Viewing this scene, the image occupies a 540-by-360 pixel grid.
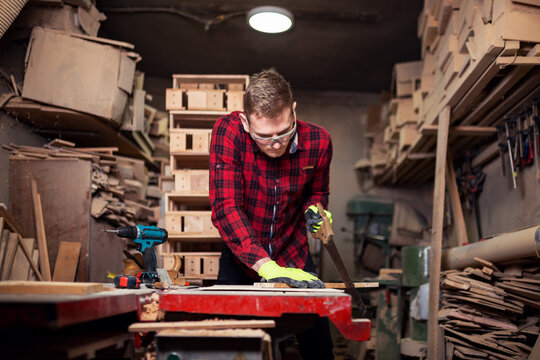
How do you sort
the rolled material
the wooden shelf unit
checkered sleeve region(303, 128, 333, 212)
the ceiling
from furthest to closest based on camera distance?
the ceiling → the wooden shelf unit → the rolled material → checkered sleeve region(303, 128, 333, 212)

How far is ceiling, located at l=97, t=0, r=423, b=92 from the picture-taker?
6190 mm

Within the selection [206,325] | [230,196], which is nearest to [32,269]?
[230,196]

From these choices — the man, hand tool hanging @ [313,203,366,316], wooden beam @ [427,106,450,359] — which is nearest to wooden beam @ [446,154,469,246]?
wooden beam @ [427,106,450,359]

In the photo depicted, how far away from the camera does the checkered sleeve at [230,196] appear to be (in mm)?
2564

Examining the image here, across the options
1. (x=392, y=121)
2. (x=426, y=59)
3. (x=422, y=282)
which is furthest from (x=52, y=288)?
(x=392, y=121)

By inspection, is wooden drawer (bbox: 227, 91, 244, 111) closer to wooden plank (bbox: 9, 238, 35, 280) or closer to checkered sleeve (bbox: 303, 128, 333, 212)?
checkered sleeve (bbox: 303, 128, 333, 212)

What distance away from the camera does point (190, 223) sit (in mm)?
4352

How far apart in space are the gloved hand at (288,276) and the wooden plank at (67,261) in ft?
10.1

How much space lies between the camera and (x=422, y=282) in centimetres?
544

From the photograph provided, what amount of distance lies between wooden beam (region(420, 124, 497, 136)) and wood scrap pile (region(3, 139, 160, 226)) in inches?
135

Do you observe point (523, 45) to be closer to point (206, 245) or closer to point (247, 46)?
point (206, 245)

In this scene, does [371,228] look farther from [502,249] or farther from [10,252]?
[10,252]

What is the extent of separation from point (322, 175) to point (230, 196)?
71 centimetres

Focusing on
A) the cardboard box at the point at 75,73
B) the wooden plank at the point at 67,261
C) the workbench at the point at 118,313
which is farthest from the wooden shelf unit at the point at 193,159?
the workbench at the point at 118,313
